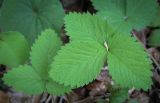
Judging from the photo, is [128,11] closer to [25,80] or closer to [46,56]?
[46,56]

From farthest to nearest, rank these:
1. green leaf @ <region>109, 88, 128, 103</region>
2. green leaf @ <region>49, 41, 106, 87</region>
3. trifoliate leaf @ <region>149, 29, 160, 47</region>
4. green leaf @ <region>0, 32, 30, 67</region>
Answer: trifoliate leaf @ <region>149, 29, 160, 47</region>, green leaf @ <region>109, 88, 128, 103</region>, green leaf @ <region>0, 32, 30, 67</region>, green leaf @ <region>49, 41, 106, 87</region>

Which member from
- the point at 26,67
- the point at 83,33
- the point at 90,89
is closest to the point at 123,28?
→ the point at 83,33

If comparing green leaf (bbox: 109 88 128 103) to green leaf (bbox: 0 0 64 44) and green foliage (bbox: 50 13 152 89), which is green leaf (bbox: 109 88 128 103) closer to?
green foliage (bbox: 50 13 152 89)

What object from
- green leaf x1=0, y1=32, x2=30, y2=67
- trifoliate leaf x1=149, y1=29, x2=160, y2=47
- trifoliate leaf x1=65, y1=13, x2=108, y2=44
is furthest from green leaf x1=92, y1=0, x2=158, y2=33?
green leaf x1=0, y1=32, x2=30, y2=67

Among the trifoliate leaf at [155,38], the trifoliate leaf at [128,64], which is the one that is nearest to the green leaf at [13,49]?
the trifoliate leaf at [128,64]

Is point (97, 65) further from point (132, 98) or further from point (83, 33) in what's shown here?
point (132, 98)

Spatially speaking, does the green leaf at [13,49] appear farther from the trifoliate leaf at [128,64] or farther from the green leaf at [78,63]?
the trifoliate leaf at [128,64]

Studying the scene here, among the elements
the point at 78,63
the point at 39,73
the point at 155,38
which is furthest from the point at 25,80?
the point at 155,38
